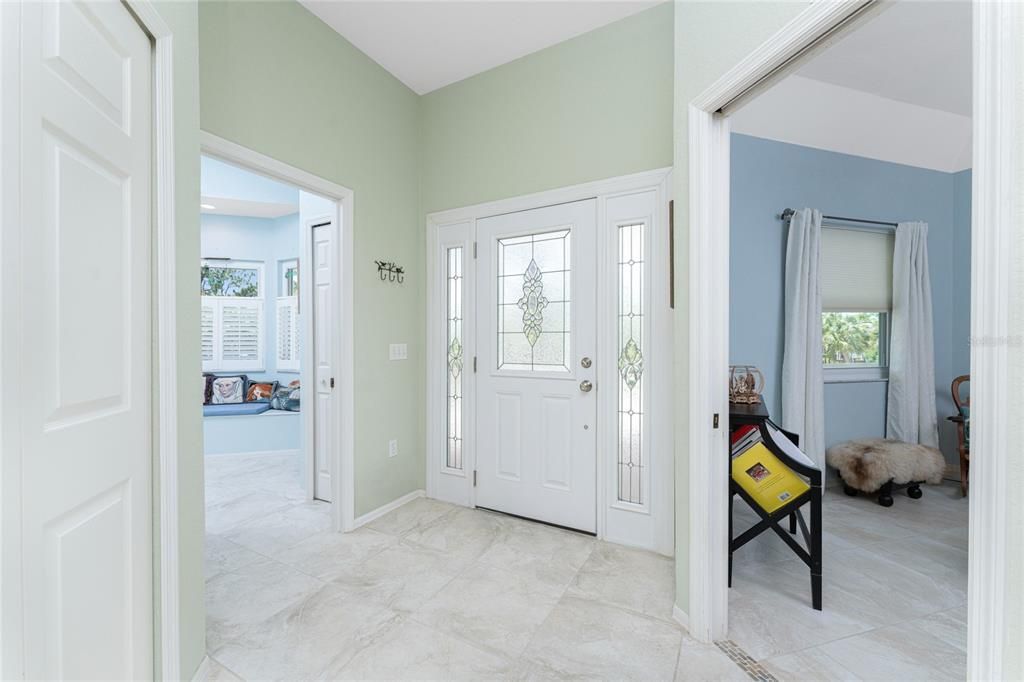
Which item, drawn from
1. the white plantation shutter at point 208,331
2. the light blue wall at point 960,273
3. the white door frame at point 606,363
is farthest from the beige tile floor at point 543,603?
the white plantation shutter at point 208,331

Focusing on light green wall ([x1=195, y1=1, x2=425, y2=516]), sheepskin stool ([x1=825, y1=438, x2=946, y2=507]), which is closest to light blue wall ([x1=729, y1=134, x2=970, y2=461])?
sheepskin stool ([x1=825, y1=438, x2=946, y2=507])

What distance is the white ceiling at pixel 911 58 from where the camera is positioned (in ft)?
7.37

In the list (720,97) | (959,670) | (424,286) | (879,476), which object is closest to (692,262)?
(720,97)

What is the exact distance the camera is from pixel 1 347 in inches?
30.3

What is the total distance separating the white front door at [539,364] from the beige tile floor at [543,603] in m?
0.25

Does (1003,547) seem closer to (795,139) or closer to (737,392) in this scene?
(737,392)

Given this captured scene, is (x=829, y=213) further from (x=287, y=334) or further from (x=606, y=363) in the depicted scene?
(x=287, y=334)

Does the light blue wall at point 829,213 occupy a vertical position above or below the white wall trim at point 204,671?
above

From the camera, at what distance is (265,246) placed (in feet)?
19.1

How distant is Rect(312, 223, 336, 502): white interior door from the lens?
10.1ft

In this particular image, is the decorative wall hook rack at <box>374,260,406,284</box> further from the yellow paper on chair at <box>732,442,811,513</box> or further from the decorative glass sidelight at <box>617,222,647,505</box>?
the yellow paper on chair at <box>732,442,811,513</box>

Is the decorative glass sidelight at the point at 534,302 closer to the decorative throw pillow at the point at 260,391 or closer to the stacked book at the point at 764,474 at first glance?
the stacked book at the point at 764,474

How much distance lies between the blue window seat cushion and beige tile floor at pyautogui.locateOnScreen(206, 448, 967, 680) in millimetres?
2490

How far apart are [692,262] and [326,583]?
2282 mm
